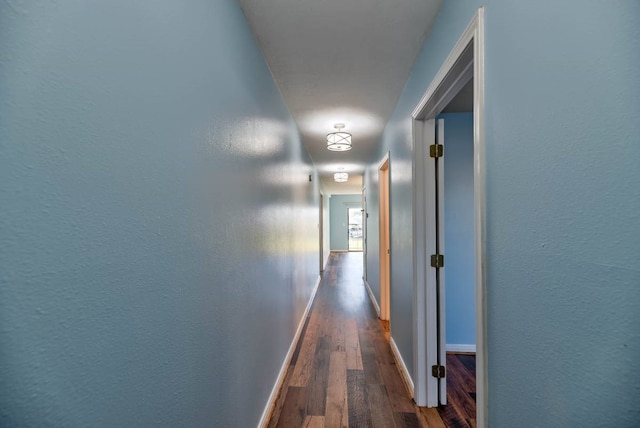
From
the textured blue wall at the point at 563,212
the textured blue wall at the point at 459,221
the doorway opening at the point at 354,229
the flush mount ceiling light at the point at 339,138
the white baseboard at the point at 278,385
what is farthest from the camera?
the doorway opening at the point at 354,229

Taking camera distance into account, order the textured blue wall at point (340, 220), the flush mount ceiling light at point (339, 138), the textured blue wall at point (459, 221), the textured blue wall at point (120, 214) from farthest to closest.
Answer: the textured blue wall at point (340, 220), the flush mount ceiling light at point (339, 138), the textured blue wall at point (459, 221), the textured blue wall at point (120, 214)

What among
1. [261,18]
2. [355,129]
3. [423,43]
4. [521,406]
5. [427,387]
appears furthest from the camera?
[355,129]

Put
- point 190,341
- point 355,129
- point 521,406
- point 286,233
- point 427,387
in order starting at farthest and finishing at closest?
1. point 355,129
2. point 286,233
3. point 427,387
4. point 190,341
5. point 521,406

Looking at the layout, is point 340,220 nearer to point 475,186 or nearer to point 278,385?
point 278,385

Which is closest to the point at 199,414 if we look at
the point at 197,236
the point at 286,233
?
the point at 197,236

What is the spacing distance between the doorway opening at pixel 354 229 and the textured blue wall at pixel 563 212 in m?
11.2

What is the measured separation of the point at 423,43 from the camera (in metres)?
1.72

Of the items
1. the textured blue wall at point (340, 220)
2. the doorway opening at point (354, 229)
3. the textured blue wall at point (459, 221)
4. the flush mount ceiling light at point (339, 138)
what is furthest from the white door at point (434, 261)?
the doorway opening at point (354, 229)

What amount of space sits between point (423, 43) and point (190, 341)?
6.56ft

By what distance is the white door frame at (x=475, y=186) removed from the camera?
102 centimetres

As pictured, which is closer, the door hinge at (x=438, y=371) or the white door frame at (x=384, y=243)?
the door hinge at (x=438, y=371)

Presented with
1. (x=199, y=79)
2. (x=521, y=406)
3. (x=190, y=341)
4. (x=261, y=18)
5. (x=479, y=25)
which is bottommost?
(x=521, y=406)

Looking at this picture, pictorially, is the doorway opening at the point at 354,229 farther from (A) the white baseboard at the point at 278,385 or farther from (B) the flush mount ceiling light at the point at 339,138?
(A) the white baseboard at the point at 278,385

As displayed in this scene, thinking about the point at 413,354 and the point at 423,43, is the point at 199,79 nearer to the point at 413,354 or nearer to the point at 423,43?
the point at 423,43
